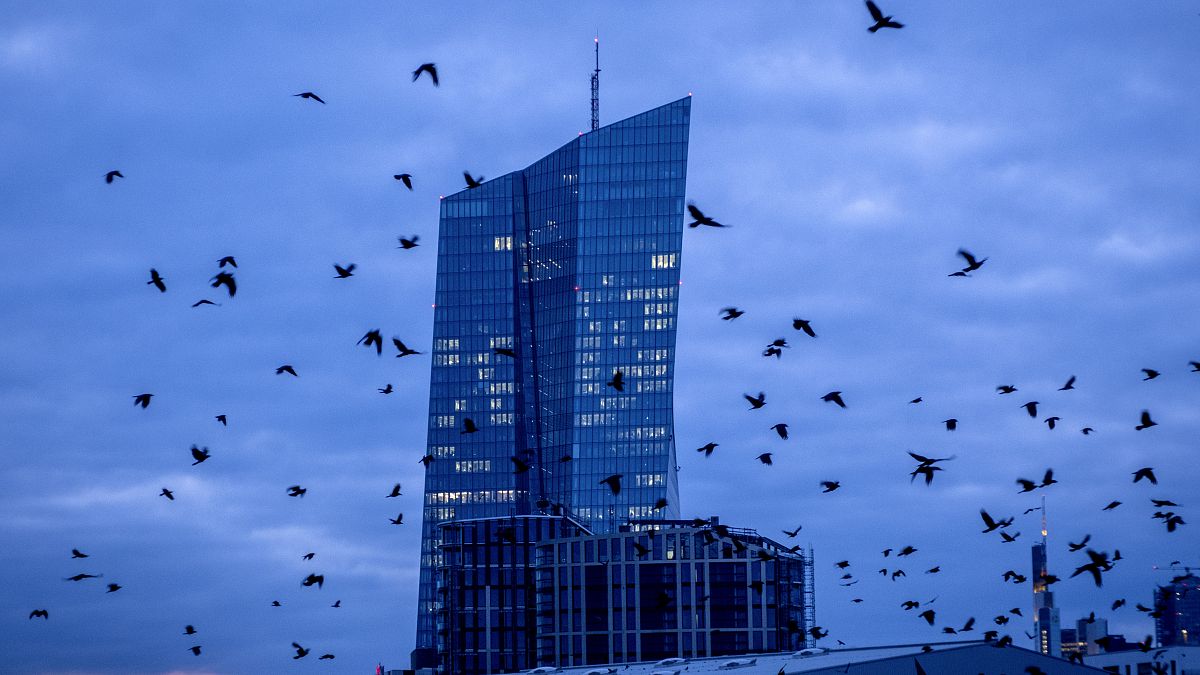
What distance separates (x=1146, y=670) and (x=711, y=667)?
95.9 metres

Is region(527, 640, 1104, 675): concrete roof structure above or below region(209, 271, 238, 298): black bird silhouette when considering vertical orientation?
below

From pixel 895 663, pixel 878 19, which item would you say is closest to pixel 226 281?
pixel 878 19

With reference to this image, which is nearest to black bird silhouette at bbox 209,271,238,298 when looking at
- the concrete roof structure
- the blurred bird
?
the blurred bird

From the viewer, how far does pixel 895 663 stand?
109438mm

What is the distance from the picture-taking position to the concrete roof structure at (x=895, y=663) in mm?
108250

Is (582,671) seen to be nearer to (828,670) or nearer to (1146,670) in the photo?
(828,670)

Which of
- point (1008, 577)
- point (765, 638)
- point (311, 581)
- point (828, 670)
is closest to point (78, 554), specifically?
point (311, 581)

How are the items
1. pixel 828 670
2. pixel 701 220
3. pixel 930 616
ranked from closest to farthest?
pixel 701 220 < pixel 930 616 < pixel 828 670

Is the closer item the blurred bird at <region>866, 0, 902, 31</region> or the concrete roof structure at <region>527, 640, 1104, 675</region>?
the blurred bird at <region>866, 0, 902, 31</region>

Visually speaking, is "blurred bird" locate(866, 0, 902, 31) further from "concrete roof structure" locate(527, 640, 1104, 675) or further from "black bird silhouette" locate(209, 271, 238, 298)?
"concrete roof structure" locate(527, 640, 1104, 675)

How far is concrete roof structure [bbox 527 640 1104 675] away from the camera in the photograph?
108250 millimetres

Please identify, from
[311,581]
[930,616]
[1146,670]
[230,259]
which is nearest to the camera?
[230,259]

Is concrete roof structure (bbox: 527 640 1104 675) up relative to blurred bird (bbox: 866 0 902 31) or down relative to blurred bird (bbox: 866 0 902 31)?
down

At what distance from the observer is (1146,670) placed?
194m
